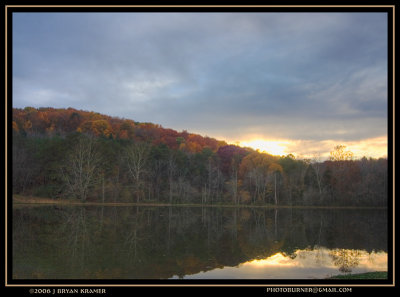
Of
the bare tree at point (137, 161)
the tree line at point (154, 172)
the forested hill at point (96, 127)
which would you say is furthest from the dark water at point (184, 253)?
the bare tree at point (137, 161)

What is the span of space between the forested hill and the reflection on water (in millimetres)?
41595

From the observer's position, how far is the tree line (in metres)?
52.5

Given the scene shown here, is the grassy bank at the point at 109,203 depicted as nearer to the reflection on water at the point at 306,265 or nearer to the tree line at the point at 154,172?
the tree line at the point at 154,172

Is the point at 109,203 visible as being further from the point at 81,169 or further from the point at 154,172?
the point at 154,172

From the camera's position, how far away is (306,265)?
50.1 feet

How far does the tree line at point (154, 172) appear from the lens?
5250cm

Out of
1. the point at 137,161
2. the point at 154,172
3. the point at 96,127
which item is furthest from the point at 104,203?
the point at 96,127

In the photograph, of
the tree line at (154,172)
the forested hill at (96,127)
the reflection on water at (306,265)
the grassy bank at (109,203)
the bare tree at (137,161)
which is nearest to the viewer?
the reflection on water at (306,265)

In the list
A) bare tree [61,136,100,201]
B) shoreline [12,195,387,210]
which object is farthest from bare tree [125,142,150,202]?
bare tree [61,136,100,201]

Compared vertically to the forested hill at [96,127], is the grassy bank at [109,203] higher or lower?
lower

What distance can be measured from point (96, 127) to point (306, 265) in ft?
217

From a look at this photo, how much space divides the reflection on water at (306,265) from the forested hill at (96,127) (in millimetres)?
41595

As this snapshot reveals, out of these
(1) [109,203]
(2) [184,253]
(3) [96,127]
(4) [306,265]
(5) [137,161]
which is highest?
(3) [96,127]
